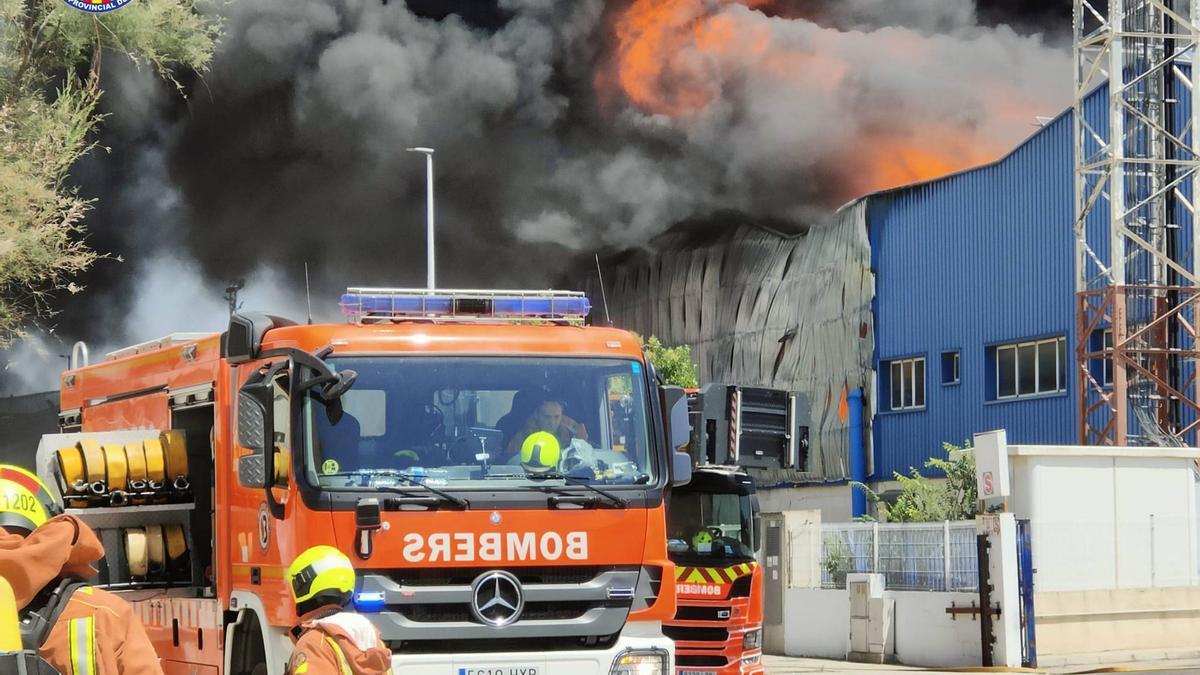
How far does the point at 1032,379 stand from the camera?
37.2 metres

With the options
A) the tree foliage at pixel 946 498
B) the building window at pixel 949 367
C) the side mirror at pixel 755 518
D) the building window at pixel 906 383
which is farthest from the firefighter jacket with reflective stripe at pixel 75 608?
the building window at pixel 906 383

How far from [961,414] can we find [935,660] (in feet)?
59.6

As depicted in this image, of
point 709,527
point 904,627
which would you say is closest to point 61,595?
point 709,527

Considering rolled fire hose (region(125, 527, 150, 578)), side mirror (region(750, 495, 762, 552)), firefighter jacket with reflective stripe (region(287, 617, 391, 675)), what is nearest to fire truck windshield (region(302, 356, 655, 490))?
rolled fire hose (region(125, 527, 150, 578))

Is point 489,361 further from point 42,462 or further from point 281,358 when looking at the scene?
point 42,462

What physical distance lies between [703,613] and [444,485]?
6.18m

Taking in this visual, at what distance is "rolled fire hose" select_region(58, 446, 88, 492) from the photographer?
1182cm

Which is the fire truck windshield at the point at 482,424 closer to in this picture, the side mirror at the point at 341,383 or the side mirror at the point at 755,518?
the side mirror at the point at 341,383

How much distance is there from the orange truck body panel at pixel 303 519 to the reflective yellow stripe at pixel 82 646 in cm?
498

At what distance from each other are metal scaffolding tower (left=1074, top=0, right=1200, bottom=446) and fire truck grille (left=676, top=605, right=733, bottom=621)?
17921mm

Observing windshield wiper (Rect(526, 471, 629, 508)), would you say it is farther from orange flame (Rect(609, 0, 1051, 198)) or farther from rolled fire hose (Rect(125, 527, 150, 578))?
orange flame (Rect(609, 0, 1051, 198))

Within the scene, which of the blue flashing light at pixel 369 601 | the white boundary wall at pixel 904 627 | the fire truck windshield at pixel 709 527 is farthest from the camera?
the white boundary wall at pixel 904 627

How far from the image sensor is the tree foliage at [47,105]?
19.9m

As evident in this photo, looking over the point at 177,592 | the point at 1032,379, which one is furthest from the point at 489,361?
the point at 1032,379
